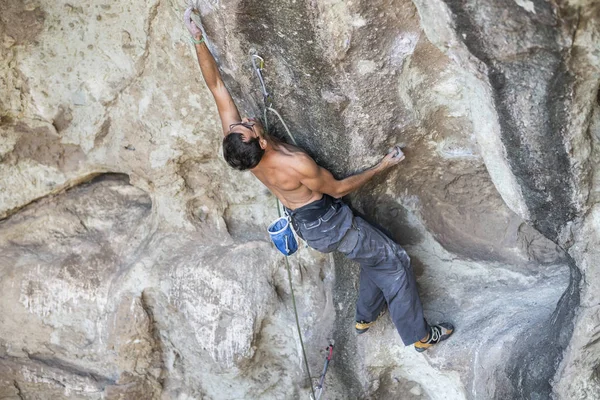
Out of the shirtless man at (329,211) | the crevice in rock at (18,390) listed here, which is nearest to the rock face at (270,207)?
the crevice in rock at (18,390)

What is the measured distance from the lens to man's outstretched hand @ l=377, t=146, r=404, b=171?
3.35 m

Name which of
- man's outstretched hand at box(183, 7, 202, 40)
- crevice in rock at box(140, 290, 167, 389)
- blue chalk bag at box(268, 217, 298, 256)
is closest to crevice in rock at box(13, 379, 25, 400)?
crevice in rock at box(140, 290, 167, 389)

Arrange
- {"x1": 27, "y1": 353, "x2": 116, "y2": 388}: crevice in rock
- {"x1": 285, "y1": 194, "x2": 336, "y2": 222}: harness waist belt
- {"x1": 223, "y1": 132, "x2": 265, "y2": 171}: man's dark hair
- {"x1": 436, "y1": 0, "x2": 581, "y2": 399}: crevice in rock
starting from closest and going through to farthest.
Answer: {"x1": 436, "y1": 0, "x2": 581, "y2": 399}: crevice in rock < {"x1": 223, "y1": 132, "x2": 265, "y2": 171}: man's dark hair < {"x1": 285, "y1": 194, "x2": 336, "y2": 222}: harness waist belt < {"x1": 27, "y1": 353, "x2": 116, "y2": 388}: crevice in rock

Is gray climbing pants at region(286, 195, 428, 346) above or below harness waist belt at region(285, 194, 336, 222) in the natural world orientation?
below

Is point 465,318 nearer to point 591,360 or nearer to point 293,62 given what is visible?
point 591,360

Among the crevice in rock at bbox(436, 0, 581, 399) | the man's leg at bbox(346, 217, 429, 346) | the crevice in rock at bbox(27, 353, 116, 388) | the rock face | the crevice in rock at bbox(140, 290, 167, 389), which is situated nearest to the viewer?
the crevice in rock at bbox(436, 0, 581, 399)

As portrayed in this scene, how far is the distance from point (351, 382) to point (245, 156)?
176 cm

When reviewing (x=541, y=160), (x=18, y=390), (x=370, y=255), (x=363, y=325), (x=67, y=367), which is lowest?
(x=18, y=390)

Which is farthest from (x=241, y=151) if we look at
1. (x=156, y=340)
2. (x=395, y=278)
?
(x=156, y=340)

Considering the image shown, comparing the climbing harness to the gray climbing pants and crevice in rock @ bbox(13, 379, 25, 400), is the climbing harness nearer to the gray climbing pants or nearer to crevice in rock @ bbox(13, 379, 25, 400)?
the gray climbing pants

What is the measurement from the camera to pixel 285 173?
3.14 metres

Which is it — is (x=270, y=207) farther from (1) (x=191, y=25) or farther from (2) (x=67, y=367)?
(2) (x=67, y=367)

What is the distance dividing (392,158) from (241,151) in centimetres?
85

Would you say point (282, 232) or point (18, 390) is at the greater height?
point (282, 232)
